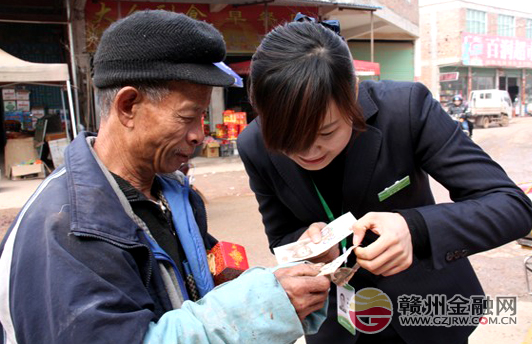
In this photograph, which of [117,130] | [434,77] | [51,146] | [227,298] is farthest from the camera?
[434,77]

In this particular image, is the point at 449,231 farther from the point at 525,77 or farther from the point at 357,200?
the point at 525,77

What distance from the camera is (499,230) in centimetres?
135

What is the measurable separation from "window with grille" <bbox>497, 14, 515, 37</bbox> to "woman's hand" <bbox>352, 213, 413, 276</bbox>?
3844 centimetres

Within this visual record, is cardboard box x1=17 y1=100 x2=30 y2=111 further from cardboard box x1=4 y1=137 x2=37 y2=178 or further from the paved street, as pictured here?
the paved street

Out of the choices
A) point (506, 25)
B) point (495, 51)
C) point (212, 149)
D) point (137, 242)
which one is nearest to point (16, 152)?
point (212, 149)

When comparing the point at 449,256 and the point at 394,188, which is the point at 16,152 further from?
the point at 449,256

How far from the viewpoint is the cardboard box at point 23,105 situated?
446 inches

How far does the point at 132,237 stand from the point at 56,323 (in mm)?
253

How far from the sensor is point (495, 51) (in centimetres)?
3059

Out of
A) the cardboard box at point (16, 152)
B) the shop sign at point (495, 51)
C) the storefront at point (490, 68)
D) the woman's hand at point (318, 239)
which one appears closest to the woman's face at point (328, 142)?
the woman's hand at point (318, 239)

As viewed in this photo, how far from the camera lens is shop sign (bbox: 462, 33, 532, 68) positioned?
2908 cm

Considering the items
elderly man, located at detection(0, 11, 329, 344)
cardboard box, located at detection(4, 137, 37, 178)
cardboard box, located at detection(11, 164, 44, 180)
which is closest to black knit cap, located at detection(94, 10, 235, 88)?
elderly man, located at detection(0, 11, 329, 344)

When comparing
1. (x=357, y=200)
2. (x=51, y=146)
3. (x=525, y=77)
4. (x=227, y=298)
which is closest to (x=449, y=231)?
(x=357, y=200)

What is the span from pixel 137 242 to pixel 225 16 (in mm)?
11824
